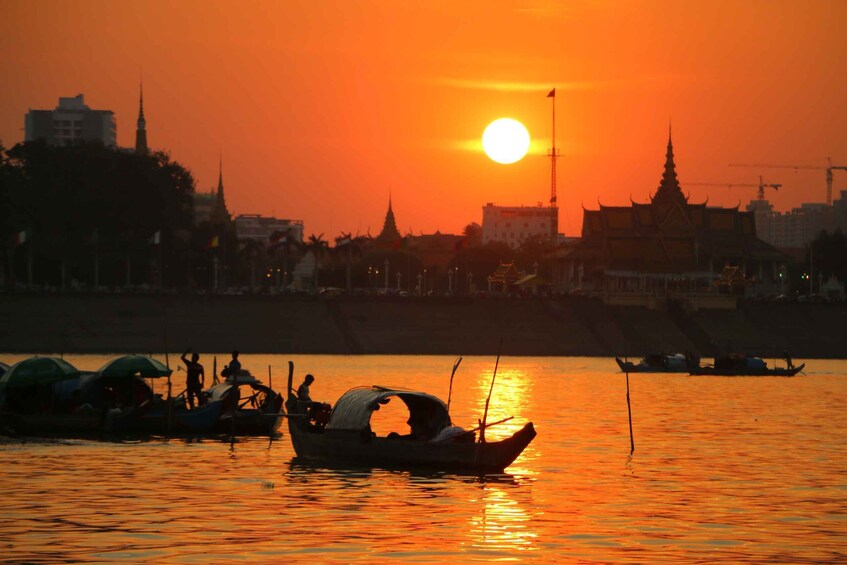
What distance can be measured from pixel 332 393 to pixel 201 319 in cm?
5594

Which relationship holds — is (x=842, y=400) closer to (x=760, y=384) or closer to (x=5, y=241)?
(x=760, y=384)

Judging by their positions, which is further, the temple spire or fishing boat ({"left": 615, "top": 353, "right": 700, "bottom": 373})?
the temple spire

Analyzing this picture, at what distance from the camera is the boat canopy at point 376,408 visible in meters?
41.1

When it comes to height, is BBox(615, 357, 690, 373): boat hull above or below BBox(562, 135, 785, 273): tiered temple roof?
below

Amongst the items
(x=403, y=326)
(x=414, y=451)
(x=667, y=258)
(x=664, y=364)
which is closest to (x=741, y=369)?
(x=664, y=364)

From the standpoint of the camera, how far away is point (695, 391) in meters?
82.3

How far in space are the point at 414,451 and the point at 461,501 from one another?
5350 mm

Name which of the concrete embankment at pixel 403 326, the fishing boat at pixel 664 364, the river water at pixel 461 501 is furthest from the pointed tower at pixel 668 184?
the river water at pixel 461 501

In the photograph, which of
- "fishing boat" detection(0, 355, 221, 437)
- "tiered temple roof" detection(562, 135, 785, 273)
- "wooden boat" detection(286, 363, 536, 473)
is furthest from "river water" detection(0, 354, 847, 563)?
"tiered temple roof" detection(562, 135, 785, 273)

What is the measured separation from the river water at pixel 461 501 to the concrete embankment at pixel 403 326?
65.0 meters

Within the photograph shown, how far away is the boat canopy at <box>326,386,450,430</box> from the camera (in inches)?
1619

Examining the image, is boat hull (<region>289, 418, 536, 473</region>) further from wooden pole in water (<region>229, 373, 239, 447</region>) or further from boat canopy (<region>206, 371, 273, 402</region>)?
boat canopy (<region>206, 371, 273, 402</region>)

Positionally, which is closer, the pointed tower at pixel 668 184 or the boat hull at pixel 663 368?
the boat hull at pixel 663 368

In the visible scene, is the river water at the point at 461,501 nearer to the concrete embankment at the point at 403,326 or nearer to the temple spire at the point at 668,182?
the concrete embankment at the point at 403,326
